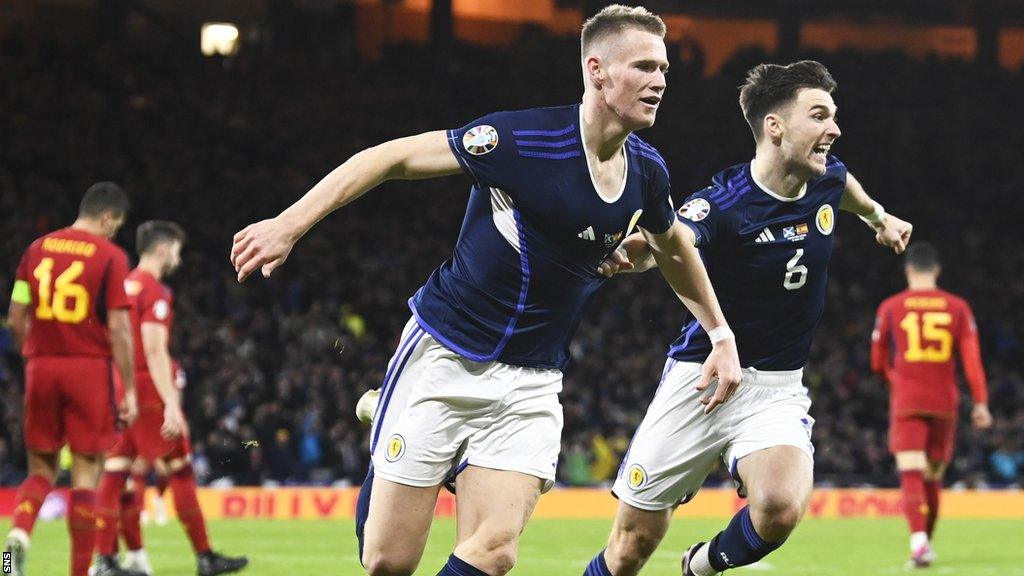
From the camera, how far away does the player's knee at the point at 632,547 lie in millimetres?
6164

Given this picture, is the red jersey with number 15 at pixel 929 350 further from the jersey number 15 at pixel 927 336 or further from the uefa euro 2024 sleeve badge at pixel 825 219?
the uefa euro 2024 sleeve badge at pixel 825 219

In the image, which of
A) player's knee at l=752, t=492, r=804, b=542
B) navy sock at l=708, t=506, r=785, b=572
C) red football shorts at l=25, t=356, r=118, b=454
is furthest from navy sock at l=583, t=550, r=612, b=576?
red football shorts at l=25, t=356, r=118, b=454

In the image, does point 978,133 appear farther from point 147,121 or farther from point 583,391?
point 147,121

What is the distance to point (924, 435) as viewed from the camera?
1105cm

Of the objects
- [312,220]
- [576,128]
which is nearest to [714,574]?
[576,128]

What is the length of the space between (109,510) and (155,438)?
22.8 inches

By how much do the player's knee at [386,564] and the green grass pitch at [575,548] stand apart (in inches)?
177

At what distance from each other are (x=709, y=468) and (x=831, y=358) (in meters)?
16.9

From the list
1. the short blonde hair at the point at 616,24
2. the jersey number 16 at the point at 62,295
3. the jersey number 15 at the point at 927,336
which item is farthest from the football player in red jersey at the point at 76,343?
the jersey number 15 at the point at 927,336

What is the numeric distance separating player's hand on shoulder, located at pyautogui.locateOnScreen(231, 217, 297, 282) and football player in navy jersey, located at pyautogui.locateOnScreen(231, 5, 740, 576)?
695 mm

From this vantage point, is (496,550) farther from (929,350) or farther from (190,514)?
(929,350)

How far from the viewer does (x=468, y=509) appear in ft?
16.4

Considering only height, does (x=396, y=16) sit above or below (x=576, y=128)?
above

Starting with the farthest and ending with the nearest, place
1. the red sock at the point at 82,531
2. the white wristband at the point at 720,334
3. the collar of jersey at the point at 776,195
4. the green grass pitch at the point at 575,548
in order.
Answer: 1. the green grass pitch at the point at 575,548
2. the red sock at the point at 82,531
3. the collar of jersey at the point at 776,195
4. the white wristband at the point at 720,334
